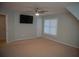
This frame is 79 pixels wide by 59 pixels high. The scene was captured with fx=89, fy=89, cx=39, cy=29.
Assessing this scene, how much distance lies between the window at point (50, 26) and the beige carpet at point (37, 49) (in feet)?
0.67

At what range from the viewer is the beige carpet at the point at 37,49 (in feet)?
5.33

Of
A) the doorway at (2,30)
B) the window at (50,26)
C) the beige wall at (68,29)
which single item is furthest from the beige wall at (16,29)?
the beige wall at (68,29)

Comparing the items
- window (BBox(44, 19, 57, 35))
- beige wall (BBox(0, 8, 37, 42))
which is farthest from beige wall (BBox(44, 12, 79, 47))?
beige wall (BBox(0, 8, 37, 42))

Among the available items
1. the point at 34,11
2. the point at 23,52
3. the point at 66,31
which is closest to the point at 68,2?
the point at 66,31

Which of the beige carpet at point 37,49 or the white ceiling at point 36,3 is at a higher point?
the white ceiling at point 36,3

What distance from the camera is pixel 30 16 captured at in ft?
5.59

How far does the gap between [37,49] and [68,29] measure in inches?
27.8

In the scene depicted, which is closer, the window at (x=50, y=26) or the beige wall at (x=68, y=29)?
the beige wall at (x=68, y=29)

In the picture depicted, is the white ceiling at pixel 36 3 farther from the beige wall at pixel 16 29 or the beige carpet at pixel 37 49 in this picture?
the beige carpet at pixel 37 49

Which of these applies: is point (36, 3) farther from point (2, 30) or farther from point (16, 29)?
point (2, 30)

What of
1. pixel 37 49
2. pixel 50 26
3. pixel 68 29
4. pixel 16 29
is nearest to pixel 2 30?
pixel 16 29

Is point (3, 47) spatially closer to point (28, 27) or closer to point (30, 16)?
point (28, 27)

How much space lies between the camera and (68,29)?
64.2 inches

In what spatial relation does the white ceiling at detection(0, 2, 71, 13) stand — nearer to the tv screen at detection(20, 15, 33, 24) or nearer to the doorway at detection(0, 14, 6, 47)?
the tv screen at detection(20, 15, 33, 24)
